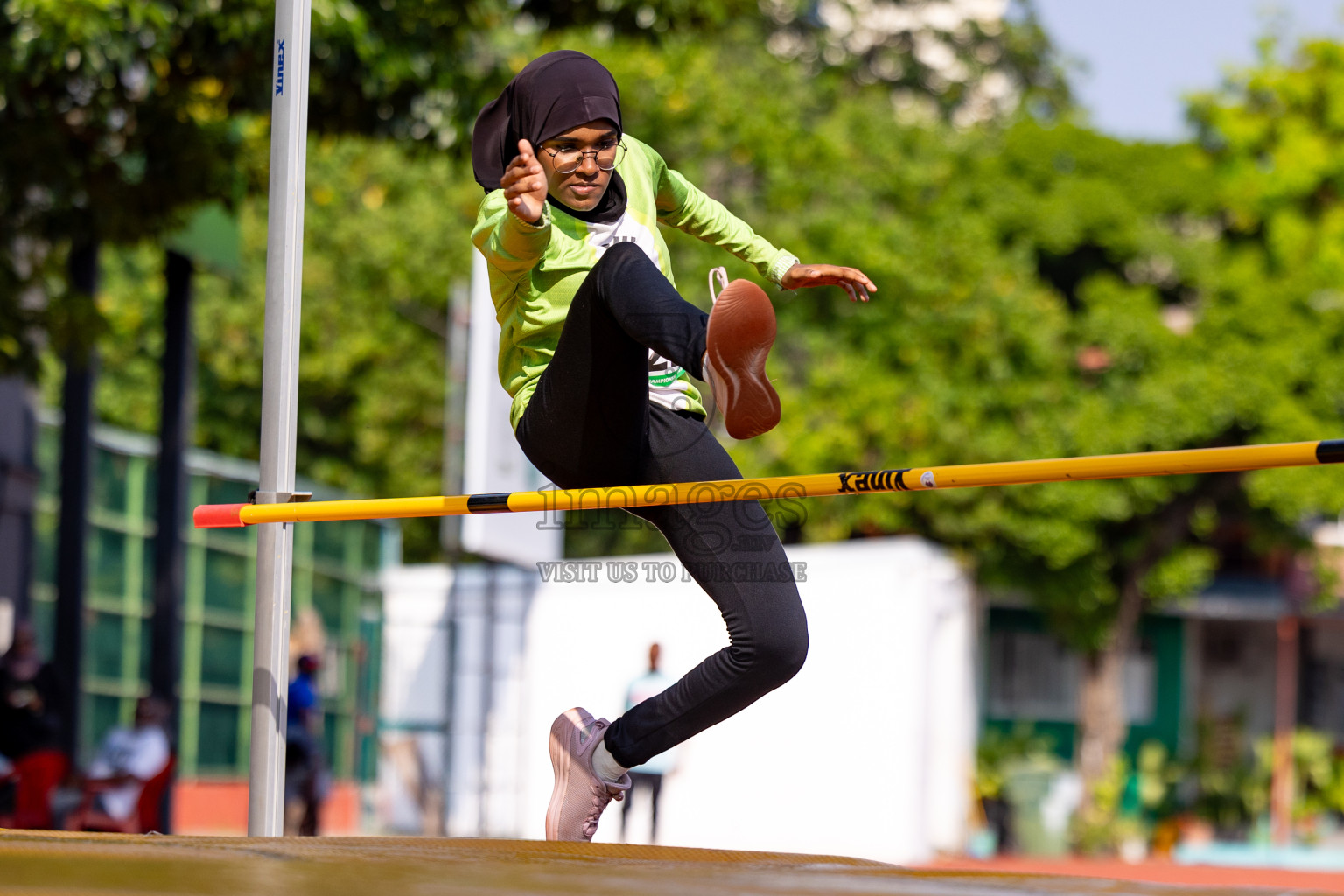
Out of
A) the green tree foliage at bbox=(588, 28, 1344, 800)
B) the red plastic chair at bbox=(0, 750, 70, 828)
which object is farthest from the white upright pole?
the green tree foliage at bbox=(588, 28, 1344, 800)

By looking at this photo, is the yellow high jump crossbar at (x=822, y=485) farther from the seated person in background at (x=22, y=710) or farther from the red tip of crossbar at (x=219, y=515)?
the seated person in background at (x=22, y=710)

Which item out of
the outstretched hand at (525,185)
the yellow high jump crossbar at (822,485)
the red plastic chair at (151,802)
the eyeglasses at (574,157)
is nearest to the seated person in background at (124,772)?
the red plastic chair at (151,802)

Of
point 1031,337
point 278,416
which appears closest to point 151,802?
point 278,416

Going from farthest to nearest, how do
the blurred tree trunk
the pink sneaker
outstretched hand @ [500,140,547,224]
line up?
the blurred tree trunk → the pink sneaker → outstretched hand @ [500,140,547,224]

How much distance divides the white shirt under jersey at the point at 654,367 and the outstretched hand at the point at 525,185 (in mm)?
399

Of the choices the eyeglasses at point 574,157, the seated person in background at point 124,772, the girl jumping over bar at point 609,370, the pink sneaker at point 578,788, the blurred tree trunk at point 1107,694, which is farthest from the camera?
the blurred tree trunk at point 1107,694

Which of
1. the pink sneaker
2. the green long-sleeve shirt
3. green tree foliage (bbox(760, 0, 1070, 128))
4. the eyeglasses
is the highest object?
green tree foliage (bbox(760, 0, 1070, 128))

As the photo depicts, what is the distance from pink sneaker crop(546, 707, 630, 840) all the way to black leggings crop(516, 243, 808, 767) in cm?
7

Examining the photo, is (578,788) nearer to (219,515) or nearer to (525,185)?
(219,515)

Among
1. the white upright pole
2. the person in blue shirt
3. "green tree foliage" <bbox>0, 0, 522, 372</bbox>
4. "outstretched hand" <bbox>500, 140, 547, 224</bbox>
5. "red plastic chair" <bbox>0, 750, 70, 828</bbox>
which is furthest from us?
the person in blue shirt

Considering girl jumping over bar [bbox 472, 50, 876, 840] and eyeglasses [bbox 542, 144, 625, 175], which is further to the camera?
eyeglasses [bbox 542, 144, 625, 175]

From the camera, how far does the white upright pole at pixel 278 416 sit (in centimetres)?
370

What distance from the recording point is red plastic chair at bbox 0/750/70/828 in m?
8.20

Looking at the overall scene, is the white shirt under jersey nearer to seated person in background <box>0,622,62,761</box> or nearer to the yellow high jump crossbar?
the yellow high jump crossbar
